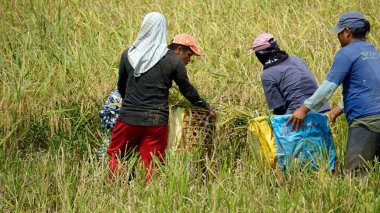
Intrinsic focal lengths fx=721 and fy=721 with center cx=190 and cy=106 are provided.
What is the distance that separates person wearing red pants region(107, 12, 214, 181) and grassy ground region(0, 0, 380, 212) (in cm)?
18

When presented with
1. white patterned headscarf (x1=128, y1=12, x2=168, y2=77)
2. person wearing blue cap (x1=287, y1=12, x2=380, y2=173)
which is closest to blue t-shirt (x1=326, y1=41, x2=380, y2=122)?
person wearing blue cap (x1=287, y1=12, x2=380, y2=173)

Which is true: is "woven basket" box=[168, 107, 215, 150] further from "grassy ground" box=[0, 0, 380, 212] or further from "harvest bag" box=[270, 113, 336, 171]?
"harvest bag" box=[270, 113, 336, 171]

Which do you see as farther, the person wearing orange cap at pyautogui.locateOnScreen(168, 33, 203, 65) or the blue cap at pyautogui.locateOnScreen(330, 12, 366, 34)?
the person wearing orange cap at pyautogui.locateOnScreen(168, 33, 203, 65)

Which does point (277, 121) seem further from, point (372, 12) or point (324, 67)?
point (372, 12)

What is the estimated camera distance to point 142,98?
4602 millimetres

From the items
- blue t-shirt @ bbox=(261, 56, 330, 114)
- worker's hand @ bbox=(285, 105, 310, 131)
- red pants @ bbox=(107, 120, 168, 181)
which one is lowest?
red pants @ bbox=(107, 120, 168, 181)

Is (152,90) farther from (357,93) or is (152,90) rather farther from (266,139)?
(357,93)

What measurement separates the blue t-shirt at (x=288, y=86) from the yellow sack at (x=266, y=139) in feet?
0.65

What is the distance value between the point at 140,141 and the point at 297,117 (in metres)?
1.04

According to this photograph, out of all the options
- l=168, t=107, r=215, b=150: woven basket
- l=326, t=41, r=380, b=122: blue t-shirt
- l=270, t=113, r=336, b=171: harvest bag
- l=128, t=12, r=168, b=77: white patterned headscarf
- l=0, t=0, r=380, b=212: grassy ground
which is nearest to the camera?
l=0, t=0, r=380, b=212: grassy ground

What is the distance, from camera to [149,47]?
180 inches

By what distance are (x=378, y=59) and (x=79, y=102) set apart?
234cm

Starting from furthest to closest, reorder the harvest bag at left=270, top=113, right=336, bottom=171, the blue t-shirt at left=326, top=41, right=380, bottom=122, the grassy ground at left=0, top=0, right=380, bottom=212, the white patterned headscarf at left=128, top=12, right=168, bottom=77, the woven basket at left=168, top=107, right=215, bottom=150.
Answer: the woven basket at left=168, top=107, right=215, bottom=150 → the white patterned headscarf at left=128, top=12, right=168, bottom=77 → the harvest bag at left=270, top=113, right=336, bottom=171 → the blue t-shirt at left=326, top=41, right=380, bottom=122 → the grassy ground at left=0, top=0, right=380, bottom=212

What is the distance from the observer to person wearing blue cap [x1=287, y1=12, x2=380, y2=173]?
4.26 meters
